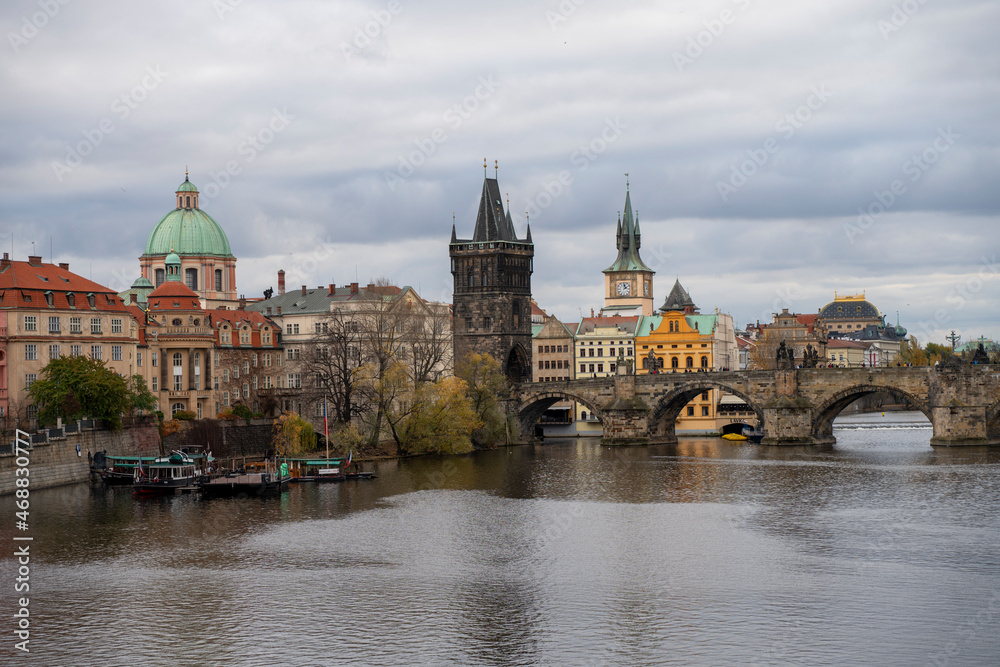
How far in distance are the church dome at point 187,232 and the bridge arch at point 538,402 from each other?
133 ft

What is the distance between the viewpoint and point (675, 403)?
11894 centimetres

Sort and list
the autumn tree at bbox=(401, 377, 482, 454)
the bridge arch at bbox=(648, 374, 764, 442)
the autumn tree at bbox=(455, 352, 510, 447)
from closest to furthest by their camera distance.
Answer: the autumn tree at bbox=(401, 377, 482, 454) → the autumn tree at bbox=(455, 352, 510, 447) → the bridge arch at bbox=(648, 374, 764, 442)

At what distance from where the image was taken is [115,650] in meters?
39.6

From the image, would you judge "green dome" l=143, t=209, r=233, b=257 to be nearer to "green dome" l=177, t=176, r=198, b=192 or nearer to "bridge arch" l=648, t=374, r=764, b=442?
"green dome" l=177, t=176, r=198, b=192

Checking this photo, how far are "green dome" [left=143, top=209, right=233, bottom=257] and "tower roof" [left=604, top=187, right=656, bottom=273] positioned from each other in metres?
66.0

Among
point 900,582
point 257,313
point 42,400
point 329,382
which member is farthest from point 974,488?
point 257,313

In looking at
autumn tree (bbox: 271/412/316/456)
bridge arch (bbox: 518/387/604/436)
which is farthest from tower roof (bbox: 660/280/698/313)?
autumn tree (bbox: 271/412/316/456)

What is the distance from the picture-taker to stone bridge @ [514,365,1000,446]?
325 feet

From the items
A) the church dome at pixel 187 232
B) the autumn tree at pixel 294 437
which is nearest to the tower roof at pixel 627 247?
the church dome at pixel 187 232

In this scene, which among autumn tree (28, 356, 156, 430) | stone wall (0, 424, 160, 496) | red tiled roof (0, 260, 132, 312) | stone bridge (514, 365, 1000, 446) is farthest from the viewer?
stone bridge (514, 365, 1000, 446)

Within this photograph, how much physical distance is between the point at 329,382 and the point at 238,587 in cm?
5105

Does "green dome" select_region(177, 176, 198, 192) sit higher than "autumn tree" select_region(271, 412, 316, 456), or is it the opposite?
"green dome" select_region(177, 176, 198, 192)

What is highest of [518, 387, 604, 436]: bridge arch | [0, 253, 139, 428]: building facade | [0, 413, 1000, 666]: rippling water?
[0, 253, 139, 428]: building facade

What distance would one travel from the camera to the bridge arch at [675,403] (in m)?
112
